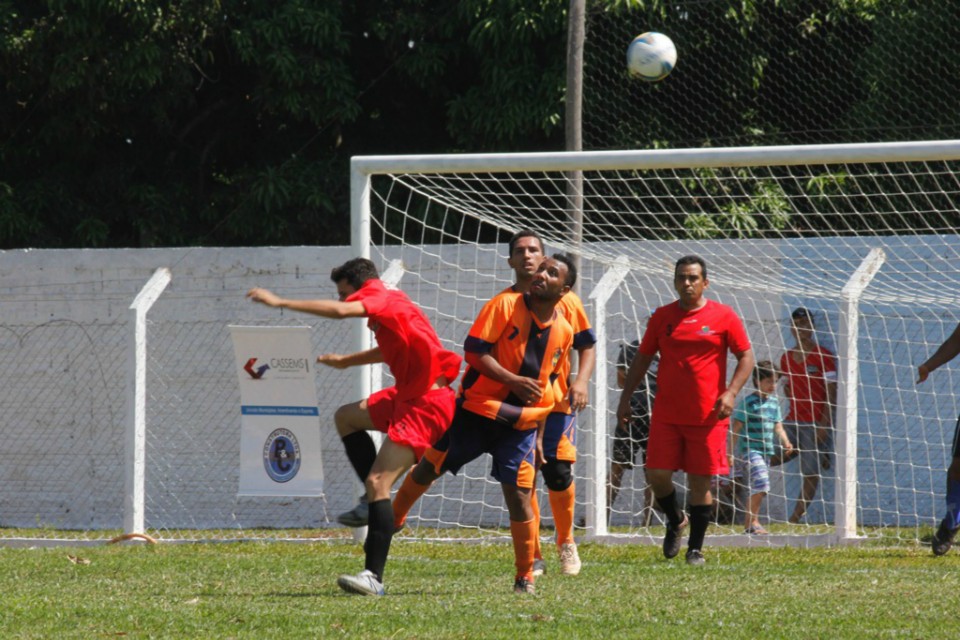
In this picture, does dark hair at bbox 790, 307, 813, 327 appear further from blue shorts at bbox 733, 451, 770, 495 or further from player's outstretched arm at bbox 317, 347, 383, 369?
player's outstretched arm at bbox 317, 347, 383, 369

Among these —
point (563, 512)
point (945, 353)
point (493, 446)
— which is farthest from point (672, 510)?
point (493, 446)

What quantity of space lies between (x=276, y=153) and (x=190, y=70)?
5.08 ft

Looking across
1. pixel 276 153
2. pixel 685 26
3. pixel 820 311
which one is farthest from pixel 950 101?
pixel 276 153

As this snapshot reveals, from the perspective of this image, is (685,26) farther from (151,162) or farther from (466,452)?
(466,452)

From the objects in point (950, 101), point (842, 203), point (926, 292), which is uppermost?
point (950, 101)

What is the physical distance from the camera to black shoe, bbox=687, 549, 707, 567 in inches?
356

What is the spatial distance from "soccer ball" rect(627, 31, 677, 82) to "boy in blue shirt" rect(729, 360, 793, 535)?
2582mm

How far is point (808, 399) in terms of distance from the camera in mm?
11992

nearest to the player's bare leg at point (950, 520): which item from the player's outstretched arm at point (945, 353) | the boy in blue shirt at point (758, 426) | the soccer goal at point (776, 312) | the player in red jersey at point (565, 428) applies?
the player's outstretched arm at point (945, 353)

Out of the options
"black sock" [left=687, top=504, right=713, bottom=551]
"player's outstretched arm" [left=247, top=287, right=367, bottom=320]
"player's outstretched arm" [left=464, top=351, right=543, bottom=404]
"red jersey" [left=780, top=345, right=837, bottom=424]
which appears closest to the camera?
"player's outstretched arm" [left=247, top=287, right=367, bottom=320]

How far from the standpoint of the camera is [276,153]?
18547 mm

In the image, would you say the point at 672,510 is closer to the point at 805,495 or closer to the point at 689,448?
the point at 689,448

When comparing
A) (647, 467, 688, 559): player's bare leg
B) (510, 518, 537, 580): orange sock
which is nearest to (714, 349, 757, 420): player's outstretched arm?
(647, 467, 688, 559): player's bare leg

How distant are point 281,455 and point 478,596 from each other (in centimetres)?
423
